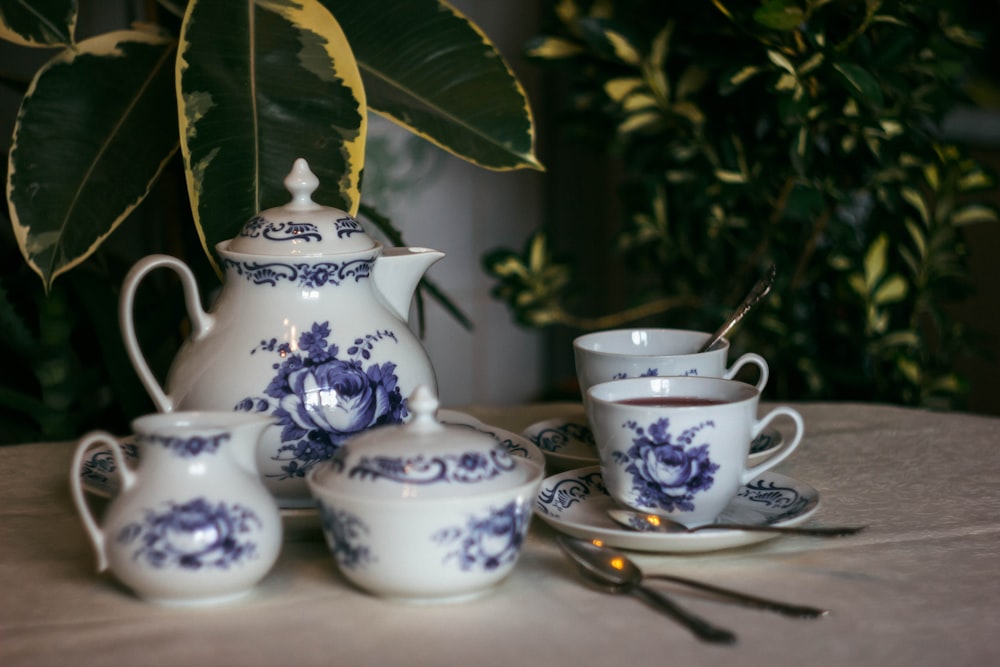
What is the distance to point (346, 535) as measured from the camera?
61 centimetres

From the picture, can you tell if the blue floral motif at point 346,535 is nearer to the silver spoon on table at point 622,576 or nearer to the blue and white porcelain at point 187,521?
the blue and white porcelain at point 187,521

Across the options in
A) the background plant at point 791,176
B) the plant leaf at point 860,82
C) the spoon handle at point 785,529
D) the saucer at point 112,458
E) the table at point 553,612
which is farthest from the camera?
the background plant at point 791,176

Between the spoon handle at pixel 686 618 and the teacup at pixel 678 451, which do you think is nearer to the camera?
the spoon handle at pixel 686 618

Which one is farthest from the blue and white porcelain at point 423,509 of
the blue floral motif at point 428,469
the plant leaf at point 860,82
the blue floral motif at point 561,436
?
the plant leaf at point 860,82

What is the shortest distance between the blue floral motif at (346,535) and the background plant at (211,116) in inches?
15.5

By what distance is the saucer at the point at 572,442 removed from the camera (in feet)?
2.99

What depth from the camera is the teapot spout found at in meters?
0.84

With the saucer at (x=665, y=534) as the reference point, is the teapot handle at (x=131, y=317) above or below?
above

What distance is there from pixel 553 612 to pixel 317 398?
23cm

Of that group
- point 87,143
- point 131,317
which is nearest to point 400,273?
point 131,317

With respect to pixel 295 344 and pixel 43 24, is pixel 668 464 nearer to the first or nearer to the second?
pixel 295 344

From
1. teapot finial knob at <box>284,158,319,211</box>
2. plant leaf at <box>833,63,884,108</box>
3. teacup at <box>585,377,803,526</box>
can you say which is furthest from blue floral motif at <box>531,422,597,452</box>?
plant leaf at <box>833,63,884,108</box>

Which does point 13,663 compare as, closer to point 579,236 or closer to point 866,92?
point 866,92

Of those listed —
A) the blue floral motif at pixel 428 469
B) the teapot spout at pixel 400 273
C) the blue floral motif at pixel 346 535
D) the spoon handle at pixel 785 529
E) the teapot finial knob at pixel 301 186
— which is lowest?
the spoon handle at pixel 785 529
